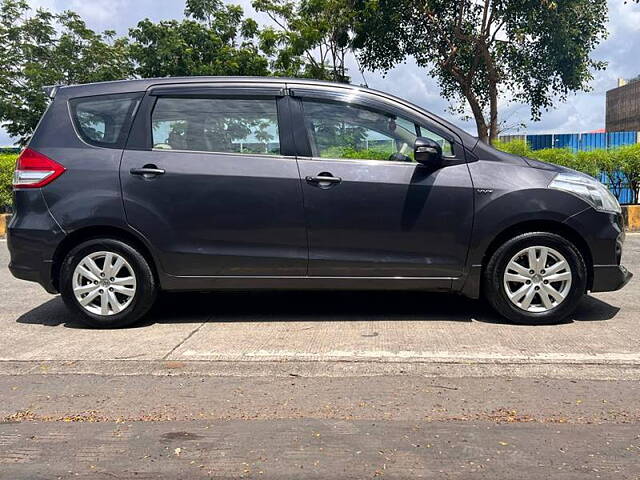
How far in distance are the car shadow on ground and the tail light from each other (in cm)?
122

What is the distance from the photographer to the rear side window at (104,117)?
4.78 meters

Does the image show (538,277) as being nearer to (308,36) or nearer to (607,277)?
(607,277)

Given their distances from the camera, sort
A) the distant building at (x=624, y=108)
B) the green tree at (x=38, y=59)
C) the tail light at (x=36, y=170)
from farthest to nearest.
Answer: the distant building at (x=624, y=108) < the green tree at (x=38, y=59) < the tail light at (x=36, y=170)

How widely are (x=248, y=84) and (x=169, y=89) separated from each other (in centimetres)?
65

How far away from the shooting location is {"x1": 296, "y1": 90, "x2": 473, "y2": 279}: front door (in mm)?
4633

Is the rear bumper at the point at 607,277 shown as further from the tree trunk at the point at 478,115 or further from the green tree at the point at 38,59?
the green tree at the point at 38,59

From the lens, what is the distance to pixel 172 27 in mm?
20062

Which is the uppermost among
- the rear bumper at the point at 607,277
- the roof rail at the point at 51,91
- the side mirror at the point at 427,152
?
the roof rail at the point at 51,91

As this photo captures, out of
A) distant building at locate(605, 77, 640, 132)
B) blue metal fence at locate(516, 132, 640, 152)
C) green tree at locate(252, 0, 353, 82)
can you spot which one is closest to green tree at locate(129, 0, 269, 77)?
green tree at locate(252, 0, 353, 82)

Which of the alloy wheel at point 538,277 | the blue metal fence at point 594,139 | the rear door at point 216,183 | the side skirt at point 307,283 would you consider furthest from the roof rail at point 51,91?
the blue metal fence at point 594,139

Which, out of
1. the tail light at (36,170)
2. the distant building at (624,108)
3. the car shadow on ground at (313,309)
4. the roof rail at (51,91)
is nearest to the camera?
the tail light at (36,170)

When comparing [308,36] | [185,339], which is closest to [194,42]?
[308,36]

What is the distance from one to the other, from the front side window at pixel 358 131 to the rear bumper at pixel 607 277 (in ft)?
5.06

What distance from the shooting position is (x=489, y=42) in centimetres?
Answer: 1622
